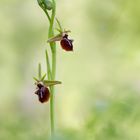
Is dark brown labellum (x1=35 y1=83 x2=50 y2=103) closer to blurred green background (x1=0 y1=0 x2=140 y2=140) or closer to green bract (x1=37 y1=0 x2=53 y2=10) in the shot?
green bract (x1=37 y1=0 x2=53 y2=10)

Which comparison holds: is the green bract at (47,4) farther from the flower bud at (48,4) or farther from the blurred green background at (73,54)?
the blurred green background at (73,54)

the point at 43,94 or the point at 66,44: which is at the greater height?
the point at 66,44

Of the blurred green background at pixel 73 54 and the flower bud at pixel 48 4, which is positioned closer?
the flower bud at pixel 48 4

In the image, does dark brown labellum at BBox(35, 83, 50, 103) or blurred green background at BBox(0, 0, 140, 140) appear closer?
dark brown labellum at BBox(35, 83, 50, 103)

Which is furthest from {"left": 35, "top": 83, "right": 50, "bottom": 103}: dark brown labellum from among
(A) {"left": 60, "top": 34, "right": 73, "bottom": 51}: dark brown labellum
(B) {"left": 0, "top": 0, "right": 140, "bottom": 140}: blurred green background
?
(B) {"left": 0, "top": 0, "right": 140, "bottom": 140}: blurred green background

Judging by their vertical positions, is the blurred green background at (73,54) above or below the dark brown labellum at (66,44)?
above

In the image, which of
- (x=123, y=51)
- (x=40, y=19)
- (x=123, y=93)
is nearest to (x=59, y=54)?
(x=40, y=19)

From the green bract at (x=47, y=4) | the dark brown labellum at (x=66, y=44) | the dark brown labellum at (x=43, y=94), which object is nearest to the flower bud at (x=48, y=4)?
the green bract at (x=47, y=4)

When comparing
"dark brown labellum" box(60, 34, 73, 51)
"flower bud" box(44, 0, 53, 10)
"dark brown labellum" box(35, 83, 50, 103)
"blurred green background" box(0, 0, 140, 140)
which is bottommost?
"dark brown labellum" box(35, 83, 50, 103)

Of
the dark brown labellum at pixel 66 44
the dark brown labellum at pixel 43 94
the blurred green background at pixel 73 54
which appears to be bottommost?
the dark brown labellum at pixel 43 94

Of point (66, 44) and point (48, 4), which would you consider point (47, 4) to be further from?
point (66, 44)

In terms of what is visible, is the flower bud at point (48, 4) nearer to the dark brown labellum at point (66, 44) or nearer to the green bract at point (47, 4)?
the green bract at point (47, 4)

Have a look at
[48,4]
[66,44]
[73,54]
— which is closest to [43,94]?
[66,44]
